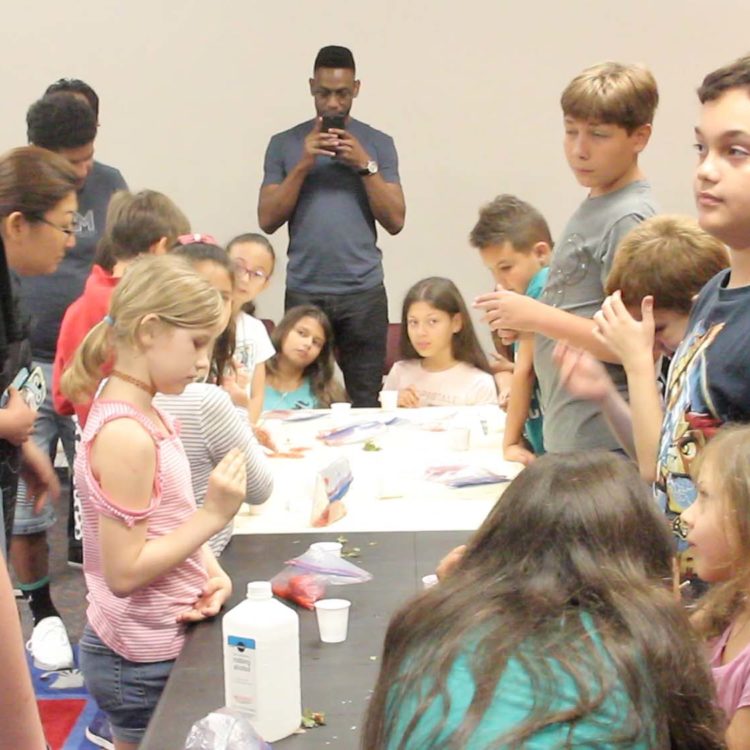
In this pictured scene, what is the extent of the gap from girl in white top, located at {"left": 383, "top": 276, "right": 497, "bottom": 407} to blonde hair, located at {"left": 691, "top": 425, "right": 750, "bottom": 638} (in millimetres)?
2824

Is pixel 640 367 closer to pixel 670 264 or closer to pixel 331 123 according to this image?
pixel 670 264

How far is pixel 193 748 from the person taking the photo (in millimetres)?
1501

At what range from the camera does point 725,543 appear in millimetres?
1594

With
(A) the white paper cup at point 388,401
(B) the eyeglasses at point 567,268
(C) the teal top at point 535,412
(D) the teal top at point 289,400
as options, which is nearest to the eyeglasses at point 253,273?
(D) the teal top at point 289,400

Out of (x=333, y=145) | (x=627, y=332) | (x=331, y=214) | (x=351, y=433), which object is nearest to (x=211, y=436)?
(x=627, y=332)

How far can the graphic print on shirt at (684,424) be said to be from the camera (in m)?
1.72

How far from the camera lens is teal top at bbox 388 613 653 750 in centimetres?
99

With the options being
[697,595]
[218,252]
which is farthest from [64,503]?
[697,595]

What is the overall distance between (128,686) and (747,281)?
4.26ft

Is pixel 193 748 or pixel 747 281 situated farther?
pixel 747 281

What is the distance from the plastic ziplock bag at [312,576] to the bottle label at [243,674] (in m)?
0.44

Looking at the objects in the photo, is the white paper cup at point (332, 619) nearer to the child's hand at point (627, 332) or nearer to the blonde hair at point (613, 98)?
the child's hand at point (627, 332)

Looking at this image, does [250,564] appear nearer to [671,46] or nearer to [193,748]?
[193,748]

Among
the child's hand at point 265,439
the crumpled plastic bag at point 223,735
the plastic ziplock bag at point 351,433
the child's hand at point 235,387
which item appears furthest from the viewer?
the plastic ziplock bag at point 351,433
